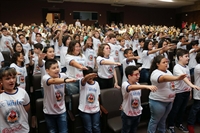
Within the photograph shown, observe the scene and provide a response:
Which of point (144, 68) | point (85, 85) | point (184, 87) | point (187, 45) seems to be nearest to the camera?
point (85, 85)

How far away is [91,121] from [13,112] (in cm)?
108

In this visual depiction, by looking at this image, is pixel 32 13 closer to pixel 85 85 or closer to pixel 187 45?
pixel 187 45

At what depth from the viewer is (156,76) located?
2438 millimetres

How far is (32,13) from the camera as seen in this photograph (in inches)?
587

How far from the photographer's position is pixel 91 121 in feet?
8.69

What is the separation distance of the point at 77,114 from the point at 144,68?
210 centimetres

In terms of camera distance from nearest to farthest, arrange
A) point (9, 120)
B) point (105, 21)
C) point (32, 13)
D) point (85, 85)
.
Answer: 1. point (9, 120)
2. point (85, 85)
3. point (32, 13)
4. point (105, 21)

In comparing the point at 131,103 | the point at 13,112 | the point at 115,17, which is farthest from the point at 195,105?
the point at 115,17

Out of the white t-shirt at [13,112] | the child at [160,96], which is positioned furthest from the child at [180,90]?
the white t-shirt at [13,112]

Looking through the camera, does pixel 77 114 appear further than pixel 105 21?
No

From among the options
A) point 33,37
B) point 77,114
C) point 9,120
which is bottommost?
point 77,114

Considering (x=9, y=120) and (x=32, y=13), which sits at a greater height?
(x=32, y=13)

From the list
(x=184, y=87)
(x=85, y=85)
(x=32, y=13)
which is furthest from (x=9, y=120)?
(x=32, y=13)

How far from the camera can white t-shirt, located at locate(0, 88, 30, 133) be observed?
77.0 inches
